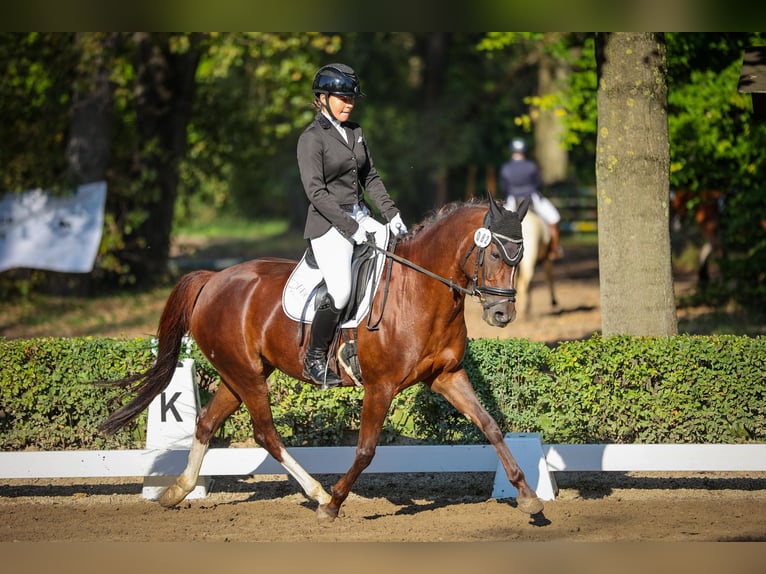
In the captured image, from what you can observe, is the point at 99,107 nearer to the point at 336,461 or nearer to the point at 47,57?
the point at 47,57

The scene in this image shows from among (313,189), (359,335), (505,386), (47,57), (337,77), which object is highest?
(47,57)

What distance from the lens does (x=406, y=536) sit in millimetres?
7043

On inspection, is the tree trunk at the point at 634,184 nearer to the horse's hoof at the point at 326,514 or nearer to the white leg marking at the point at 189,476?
the horse's hoof at the point at 326,514

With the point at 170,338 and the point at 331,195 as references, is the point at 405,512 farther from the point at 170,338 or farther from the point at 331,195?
the point at 331,195

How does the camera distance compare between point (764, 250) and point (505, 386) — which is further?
point (764, 250)

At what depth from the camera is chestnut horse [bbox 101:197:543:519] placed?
22.6ft

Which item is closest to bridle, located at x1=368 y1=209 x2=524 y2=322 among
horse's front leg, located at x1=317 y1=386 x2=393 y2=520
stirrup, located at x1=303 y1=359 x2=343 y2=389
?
horse's front leg, located at x1=317 y1=386 x2=393 y2=520

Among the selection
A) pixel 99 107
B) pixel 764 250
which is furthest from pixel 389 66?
pixel 764 250

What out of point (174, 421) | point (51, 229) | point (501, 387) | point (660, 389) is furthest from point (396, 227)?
point (51, 229)

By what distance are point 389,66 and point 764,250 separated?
79.4 ft

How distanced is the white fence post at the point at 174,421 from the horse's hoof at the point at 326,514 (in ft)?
5.01

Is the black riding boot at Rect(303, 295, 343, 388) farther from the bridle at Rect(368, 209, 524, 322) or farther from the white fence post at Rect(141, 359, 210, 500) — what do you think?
the white fence post at Rect(141, 359, 210, 500)

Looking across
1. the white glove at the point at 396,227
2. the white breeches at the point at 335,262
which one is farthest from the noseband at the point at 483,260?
the white breeches at the point at 335,262

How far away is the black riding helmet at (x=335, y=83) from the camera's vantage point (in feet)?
23.5
